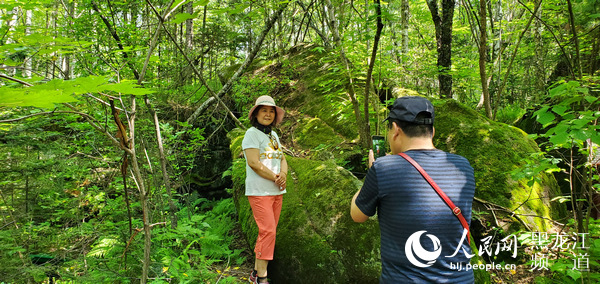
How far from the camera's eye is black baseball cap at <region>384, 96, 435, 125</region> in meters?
1.67

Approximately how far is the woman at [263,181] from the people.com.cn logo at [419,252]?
2.03 m

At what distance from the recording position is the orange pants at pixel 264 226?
331 centimetres

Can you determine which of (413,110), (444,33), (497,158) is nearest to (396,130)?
(413,110)

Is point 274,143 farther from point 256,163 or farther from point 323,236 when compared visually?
point 323,236

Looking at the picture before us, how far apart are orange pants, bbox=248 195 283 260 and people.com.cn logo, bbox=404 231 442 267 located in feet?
6.66

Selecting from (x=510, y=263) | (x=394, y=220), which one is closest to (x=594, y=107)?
(x=510, y=263)

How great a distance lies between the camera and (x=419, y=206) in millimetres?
1586

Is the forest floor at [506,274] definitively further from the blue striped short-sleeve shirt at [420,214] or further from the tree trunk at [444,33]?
the tree trunk at [444,33]

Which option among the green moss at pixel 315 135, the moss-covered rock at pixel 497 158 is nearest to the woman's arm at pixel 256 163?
the moss-covered rock at pixel 497 158

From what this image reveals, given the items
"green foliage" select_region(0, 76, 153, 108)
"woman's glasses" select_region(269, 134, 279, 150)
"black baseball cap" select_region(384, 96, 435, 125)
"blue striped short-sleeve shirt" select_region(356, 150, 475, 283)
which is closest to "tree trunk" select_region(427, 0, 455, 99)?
"woman's glasses" select_region(269, 134, 279, 150)

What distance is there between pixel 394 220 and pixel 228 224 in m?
4.52

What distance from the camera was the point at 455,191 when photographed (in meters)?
1.63

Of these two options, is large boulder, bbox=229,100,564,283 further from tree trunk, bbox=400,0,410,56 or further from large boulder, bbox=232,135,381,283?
tree trunk, bbox=400,0,410,56

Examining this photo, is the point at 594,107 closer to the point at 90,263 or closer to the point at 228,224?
the point at 228,224
